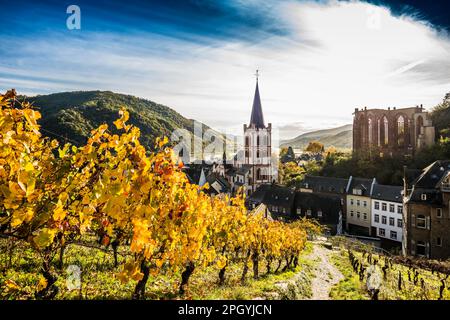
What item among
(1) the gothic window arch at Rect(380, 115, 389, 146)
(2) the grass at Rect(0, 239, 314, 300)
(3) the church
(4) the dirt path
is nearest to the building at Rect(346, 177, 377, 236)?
(1) the gothic window arch at Rect(380, 115, 389, 146)

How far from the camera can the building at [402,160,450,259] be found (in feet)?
74.6

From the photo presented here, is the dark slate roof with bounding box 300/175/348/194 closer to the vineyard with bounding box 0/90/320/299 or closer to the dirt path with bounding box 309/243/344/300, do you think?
the dirt path with bounding box 309/243/344/300

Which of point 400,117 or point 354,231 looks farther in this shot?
point 400,117

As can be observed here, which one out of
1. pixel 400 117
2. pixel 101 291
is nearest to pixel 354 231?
pixel 400 117

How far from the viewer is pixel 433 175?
25156mm

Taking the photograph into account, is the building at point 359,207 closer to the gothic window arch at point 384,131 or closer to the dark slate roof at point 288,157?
the gothic window arch at point 384,131

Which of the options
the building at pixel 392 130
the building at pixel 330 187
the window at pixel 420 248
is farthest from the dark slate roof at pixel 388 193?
the building at pixel 392 130

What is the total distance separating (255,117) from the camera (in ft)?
183

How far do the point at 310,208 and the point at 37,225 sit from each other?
118ft

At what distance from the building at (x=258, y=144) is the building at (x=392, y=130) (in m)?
15.4

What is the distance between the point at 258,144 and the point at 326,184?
17501 mm
